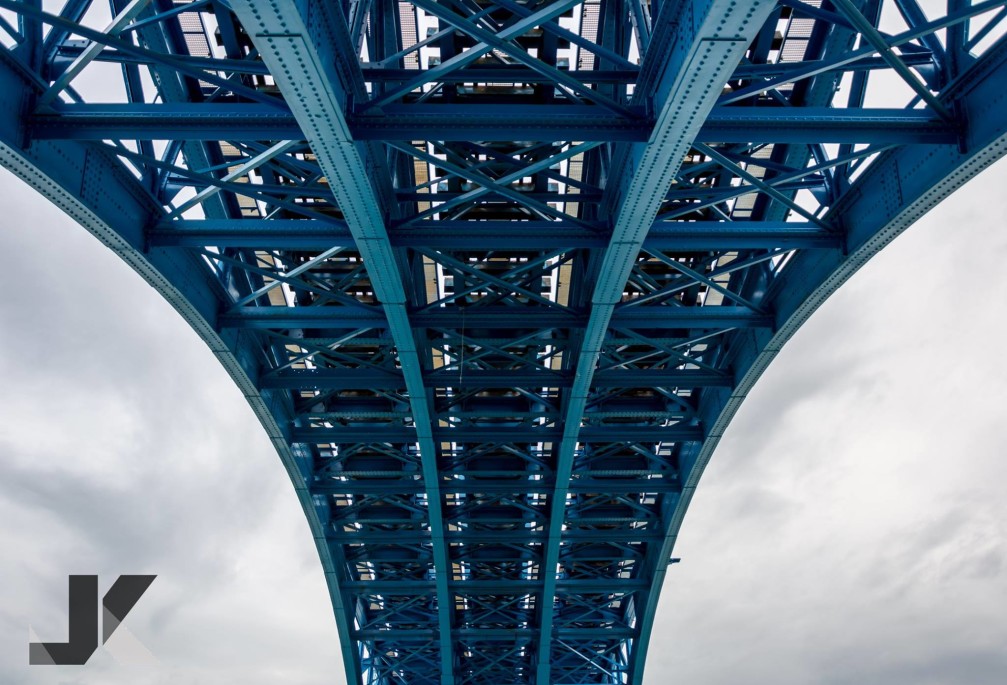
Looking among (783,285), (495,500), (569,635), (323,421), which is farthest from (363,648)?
(783,285)

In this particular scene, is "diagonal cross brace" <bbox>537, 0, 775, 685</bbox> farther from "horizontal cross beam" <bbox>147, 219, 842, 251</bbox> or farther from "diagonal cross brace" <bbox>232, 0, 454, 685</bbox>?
"diagonal cross brace" <bbox>232, 0, 454, 685</bbox>

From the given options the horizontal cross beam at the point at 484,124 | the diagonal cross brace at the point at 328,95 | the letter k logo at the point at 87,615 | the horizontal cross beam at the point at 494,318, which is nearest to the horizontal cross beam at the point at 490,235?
the diagonal cross brace at the point at 328,95

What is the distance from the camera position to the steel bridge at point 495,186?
8953mm

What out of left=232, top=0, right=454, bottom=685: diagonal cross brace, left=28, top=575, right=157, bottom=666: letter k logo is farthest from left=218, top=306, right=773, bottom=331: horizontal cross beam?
left=28, top=575, right=157, bottom=666: letter k logo

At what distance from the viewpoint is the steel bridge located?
29.4ft

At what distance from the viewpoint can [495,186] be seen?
35.8 ft

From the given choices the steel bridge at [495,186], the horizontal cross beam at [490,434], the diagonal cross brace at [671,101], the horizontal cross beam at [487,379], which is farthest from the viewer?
the horizontal cross beam at [490,434]

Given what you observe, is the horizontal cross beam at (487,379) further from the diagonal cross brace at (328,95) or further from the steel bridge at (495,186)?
the diagonal cross brace at (328,95)

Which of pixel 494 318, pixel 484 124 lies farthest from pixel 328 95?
pixel 494 318

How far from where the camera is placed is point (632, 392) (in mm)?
21641

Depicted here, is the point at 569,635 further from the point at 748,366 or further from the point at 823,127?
the point at 823,127

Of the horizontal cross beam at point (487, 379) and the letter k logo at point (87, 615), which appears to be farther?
the horizontal cross beam at point (487, 379)

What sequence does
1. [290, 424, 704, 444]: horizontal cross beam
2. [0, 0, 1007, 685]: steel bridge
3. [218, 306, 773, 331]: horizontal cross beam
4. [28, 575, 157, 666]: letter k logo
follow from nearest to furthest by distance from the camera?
[0, 0, 1007, 685]: steel bridge → [218, 306, 773, 331]: horizontal cross beam → [28, 575, 157, 666]: letter k logo → [290, 424, 704, 444]: horizontal cross beam

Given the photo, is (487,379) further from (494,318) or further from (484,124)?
(484,124)
